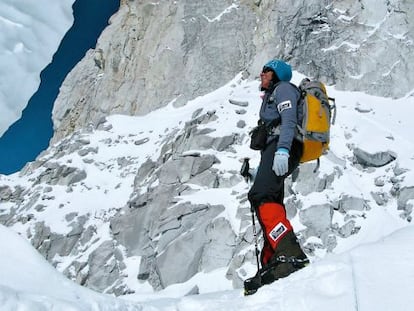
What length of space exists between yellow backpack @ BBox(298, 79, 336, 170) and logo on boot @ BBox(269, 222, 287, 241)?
32.3 inches

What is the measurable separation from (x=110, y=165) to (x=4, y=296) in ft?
117

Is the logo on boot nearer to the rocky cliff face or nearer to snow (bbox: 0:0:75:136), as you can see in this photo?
snow (bbox: 0:0:75:136)

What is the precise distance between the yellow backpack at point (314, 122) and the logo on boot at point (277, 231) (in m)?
0.82

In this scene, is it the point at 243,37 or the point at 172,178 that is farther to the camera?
the point at 243,37

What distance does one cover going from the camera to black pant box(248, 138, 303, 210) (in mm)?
4770

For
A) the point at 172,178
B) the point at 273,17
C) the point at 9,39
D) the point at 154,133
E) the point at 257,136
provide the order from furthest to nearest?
1. the point at 273,17
2. the point at 154,133
3. the point at 172,178
4. the point at 9,39
5. the point at 257,136

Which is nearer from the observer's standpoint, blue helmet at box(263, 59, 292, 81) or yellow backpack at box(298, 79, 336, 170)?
yellow backpack at box(298, 79, 336, 170)

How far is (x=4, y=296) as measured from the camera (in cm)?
259

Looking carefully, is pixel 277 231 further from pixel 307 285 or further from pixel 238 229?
pixel 238 229

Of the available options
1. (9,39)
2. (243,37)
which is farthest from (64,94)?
(9,39)

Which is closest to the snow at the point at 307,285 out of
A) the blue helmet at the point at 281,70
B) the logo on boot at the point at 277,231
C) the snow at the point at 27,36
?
the logo on boot at the point at 277,231

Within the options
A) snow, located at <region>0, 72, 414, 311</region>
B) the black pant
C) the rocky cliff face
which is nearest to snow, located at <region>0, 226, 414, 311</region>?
snow, located at <region>0, 72, 414, 311</region>

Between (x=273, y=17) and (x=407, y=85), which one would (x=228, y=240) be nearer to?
(x=407, y=85)

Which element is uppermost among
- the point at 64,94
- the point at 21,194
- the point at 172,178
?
the point at 172,178
